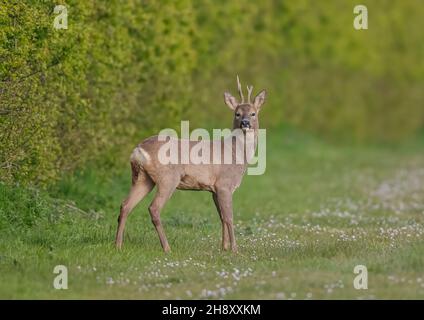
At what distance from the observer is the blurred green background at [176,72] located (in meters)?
13.5

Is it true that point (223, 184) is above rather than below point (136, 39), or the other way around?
below

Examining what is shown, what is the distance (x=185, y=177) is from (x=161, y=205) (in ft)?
1.68

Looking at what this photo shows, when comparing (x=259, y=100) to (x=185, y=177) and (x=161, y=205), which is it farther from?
(x=161, y=205)

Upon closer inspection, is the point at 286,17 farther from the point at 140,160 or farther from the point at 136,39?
the point at 140,160

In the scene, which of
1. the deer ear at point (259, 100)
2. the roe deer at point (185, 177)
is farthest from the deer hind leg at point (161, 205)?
the deer ear at point (259, 100)

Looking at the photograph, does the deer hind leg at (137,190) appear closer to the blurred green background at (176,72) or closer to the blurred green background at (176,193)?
the blurred green background at (176,193)

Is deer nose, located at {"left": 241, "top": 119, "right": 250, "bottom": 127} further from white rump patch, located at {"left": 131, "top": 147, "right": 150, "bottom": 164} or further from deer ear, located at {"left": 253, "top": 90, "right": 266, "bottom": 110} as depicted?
white rump patch, located at {"left": 131, "top": 147, "right": 150, "bottom": 164}

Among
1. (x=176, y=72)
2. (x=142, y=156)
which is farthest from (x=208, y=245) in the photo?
(x=176, y=72)

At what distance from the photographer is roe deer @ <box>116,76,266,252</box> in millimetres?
12383

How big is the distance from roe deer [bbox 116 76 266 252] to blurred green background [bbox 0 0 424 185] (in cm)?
163

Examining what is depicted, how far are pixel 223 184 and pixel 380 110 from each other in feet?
89.8

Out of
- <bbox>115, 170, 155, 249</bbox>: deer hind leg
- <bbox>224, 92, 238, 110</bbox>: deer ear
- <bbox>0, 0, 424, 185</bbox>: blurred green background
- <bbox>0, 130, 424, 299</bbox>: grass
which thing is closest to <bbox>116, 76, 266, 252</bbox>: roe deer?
<bbox>115, 170, 155, 249</bbox>: deer hind leg
